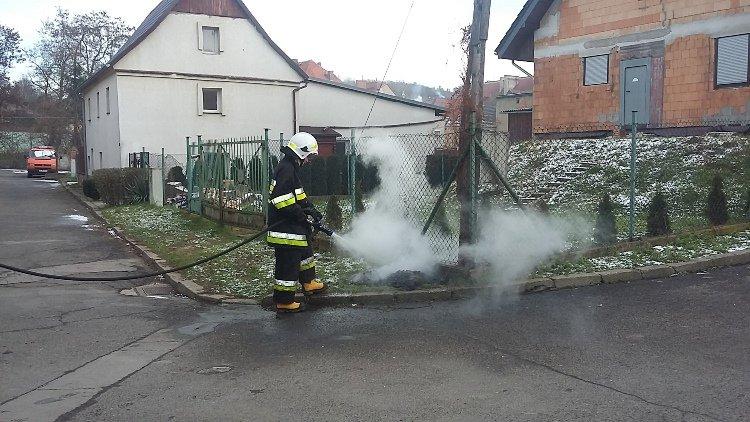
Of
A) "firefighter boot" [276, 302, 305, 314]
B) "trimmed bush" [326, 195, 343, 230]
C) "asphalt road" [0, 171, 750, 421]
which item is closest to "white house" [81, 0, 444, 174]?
"trimmed bush" [326, 195, 343, 230]

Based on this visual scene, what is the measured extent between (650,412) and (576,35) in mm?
18547

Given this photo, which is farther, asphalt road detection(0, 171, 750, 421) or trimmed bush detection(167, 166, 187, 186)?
trimmed bush detection(167, 166, 187, 186)

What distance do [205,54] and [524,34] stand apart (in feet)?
44.3

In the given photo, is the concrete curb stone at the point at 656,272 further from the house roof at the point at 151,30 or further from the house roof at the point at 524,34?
the house roof at the point at 151,30

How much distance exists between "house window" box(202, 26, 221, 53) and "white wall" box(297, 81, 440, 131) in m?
5.10

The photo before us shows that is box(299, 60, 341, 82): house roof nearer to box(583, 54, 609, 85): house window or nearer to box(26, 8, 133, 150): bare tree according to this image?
box(26, 8, 133, 150): bare tree

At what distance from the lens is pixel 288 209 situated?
22.4 ft

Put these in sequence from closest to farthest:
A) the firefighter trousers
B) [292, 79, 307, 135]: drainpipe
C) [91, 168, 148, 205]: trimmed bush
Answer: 1. the firefighter trousers
2. [91, 168, 148, 205]: trimmed bush
3. [292, 79, 307, 135]: drainpipe

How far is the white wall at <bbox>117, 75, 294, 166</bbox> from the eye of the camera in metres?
26.0

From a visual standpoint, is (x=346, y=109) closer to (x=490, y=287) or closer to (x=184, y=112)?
(x=184, y=112)

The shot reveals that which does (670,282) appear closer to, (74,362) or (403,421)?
(403,421)

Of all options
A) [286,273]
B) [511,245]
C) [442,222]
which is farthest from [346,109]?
[286,273]

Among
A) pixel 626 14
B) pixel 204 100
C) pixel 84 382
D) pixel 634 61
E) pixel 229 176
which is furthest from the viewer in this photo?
pixel 204 100

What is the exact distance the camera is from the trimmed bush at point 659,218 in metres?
9.42
